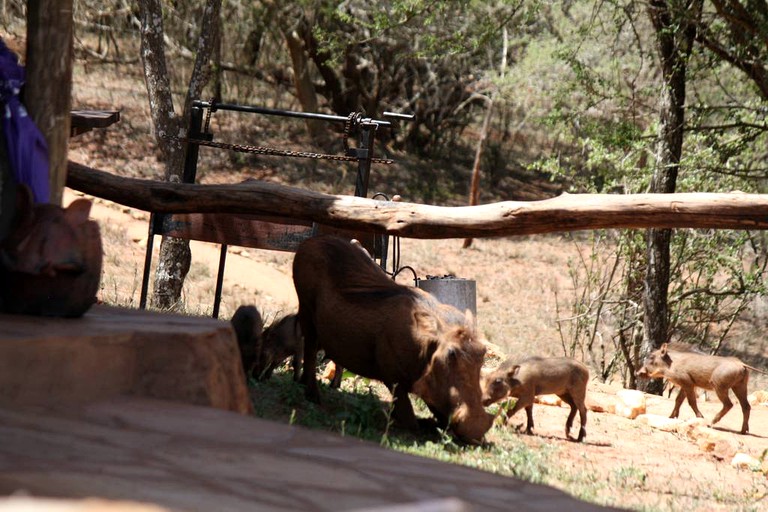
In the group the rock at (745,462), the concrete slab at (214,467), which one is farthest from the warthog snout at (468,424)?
the rock at (745,462)

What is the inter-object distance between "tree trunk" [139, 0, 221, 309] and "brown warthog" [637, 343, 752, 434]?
4380mm

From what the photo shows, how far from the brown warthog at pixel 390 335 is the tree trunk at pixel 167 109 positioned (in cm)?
350

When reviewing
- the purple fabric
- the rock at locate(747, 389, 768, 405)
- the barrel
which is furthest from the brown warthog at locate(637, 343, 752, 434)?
the purple fabric

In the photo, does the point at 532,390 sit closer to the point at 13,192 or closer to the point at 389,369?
the point at 389,369

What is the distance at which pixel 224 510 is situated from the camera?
8.33 ft

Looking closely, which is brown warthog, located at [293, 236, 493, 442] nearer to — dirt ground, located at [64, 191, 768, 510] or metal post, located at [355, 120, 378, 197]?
dirt ground, located at [64, 191, 768, 510]

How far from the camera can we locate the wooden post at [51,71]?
16.4ft

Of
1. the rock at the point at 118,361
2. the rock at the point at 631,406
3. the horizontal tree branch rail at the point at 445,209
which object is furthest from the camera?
the rock at the point at 631,406

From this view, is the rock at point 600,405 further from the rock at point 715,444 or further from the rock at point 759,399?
the rock at point 759,399

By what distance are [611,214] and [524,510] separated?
126 inches

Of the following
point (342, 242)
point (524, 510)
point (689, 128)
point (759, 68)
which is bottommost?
point (524, 510)

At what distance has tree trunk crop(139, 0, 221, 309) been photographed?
9633 millimetres

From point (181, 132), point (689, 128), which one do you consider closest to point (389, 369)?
point (181, 132)

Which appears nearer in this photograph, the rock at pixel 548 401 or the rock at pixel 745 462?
the rock at pixel 745 462
